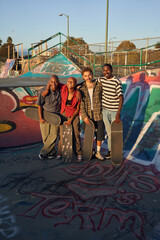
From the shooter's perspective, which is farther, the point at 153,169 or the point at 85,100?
the point at 85,100

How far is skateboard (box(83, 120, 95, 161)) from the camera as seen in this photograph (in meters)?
4.75

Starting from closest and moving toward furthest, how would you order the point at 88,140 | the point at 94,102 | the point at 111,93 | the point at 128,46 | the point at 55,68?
the point at 111,93, the point at 94,102, the point at 88,140, the point at 55,68, the point at 128,46

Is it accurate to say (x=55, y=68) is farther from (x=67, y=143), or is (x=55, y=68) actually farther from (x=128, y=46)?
(x=67, y=143)

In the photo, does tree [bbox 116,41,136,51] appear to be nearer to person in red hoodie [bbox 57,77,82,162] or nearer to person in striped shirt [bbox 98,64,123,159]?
person in striped shirt [bbox 98,64,123,159]

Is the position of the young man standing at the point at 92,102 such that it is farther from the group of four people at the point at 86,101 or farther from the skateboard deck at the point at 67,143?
the skateboard deck at the point at 67,143

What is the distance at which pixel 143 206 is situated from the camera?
3096 millimetres

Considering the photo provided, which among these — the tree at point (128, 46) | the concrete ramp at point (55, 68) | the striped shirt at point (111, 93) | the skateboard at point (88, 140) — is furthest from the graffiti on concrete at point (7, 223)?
the tree at point (128, 46)

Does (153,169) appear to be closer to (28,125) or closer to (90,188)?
(90,188)

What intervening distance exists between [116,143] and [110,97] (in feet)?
3.14

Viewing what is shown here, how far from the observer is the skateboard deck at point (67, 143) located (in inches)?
189

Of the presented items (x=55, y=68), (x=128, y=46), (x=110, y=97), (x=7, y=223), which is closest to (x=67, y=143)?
(x=110, y=97)

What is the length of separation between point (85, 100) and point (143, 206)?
2.40m

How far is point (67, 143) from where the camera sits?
191 inches

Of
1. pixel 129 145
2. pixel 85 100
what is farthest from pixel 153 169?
pixel 85 100
